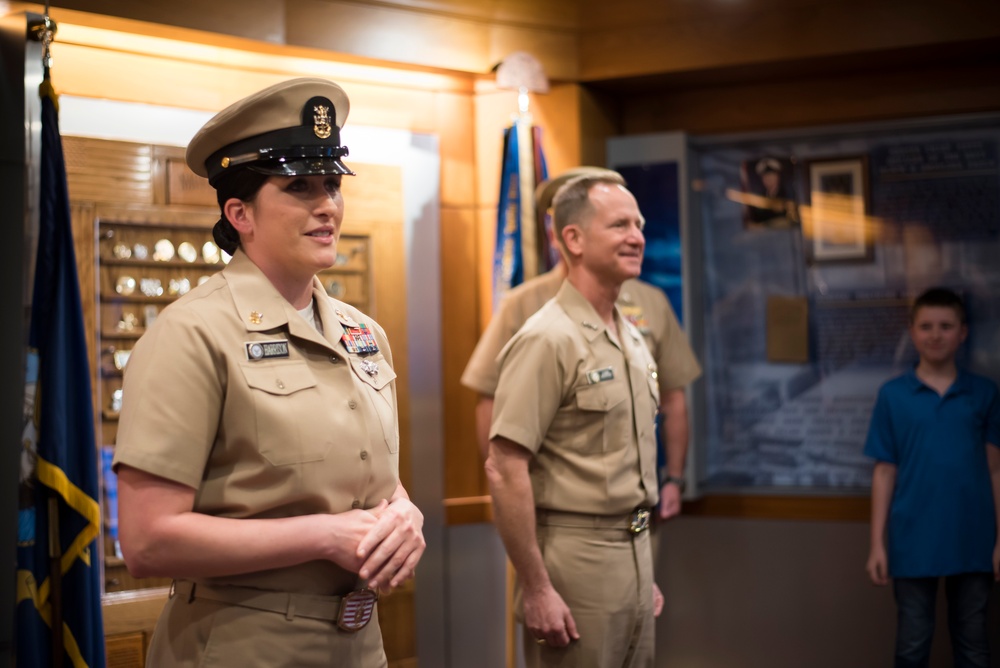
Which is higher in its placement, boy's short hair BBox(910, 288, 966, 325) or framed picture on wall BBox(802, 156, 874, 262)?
framed picture on wall BBox(802, 156, 874, 262)

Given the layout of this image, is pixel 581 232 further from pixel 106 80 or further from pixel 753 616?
pixel 753 616

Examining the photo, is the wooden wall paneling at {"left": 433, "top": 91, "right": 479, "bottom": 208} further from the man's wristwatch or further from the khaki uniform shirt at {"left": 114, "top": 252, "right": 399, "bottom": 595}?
the khaki uniform shirt at {"left": 114, "top": 252, "right": 399, "bottom": 595}

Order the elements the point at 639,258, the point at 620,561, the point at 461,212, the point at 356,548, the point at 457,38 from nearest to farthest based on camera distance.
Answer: the point at 356,548, the point at 620,561, the point at 639,258, the point at 457,38, the point at 461,212

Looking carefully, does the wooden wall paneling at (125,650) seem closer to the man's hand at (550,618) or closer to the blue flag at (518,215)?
the man's hand at (550,618)

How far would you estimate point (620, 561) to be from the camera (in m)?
2.78

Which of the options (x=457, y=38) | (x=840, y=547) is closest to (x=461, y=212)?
(x=457, y=38)

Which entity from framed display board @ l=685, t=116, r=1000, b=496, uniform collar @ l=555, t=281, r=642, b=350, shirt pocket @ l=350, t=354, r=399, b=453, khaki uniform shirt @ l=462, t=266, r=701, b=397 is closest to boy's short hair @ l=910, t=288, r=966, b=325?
framed display board @ l=685, t=116, r=1000, b=496

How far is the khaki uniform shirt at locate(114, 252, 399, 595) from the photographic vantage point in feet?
5.42

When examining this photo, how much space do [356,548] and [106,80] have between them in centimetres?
264

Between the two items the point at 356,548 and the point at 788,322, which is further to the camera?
the point at 788,322

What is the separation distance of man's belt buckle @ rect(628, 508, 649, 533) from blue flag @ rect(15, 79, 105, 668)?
4.87ft

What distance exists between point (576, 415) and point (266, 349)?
4.07 feet

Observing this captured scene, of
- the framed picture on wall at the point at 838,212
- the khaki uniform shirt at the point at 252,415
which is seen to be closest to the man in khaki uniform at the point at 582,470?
the khaki uniform shirt at the point at 252,415

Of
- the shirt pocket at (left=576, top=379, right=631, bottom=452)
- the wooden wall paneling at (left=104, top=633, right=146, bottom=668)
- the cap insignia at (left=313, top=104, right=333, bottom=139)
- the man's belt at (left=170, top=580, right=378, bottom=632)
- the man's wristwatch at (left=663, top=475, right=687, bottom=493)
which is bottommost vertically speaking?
the wooden wall paneling at (left=104, top=633, right=146, bottom=668)
